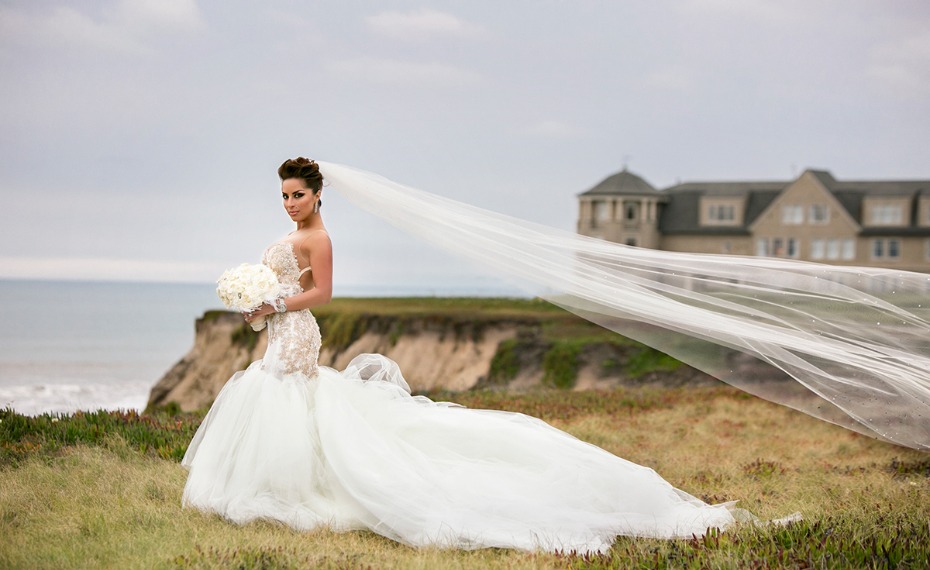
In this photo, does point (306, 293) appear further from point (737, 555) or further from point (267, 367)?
point (737, 555)

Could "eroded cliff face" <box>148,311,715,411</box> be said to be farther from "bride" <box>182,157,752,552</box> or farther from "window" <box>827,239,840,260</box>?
"window" <box>827,239,840,260</box>

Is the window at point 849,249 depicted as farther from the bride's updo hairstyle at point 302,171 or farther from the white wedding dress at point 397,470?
the bride's updo hairstyle at point 302,171

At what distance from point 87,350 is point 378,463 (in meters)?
64.3

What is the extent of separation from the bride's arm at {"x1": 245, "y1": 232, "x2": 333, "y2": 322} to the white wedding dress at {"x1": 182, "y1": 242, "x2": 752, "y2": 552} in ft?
0.53

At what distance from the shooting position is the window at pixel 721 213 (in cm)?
6769

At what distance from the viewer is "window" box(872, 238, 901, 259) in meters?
64.0

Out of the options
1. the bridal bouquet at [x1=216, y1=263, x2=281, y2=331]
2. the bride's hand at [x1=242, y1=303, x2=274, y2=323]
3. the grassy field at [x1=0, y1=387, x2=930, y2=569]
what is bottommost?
the grassy field at [x1=0, y1=387, x2=930, y2=569]

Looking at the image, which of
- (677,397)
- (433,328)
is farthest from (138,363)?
(677,397)

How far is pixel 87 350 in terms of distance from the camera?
6512cm

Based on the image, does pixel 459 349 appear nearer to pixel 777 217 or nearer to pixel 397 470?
pixel 397 470

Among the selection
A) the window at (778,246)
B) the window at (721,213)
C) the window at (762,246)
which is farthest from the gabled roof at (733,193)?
the window at (778,246)

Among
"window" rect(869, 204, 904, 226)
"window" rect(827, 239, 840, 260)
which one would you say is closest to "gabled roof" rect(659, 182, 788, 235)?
"window" rect(827, 239, 840, 260)

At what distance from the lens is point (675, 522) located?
711 centimetres

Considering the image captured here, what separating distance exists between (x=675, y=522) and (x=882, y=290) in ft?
10.6
